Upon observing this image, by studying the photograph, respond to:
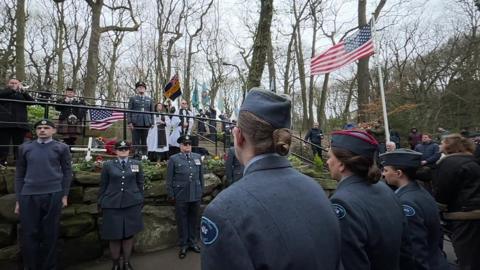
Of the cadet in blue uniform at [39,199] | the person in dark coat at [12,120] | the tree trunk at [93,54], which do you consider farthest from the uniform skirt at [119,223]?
the tree trunk at [93,54]

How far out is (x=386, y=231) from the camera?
2.13m

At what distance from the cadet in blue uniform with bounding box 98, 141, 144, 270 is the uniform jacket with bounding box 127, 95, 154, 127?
3240 mm

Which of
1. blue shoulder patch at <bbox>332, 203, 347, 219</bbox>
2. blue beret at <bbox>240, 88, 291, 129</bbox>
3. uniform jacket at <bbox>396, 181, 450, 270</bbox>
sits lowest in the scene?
uniform jacket at <bbox>396, 181, 450, 270</bbox>

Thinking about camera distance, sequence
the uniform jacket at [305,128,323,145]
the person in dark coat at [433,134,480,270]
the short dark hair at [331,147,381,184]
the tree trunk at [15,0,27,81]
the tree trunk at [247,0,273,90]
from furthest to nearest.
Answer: the tree trunk at [15,0,27,81] < the uniform jacket at [305,128,323,145] < the tree trunk at [247,0,273,90] < the person in dark coat at [433,134,480,270] < the short dark hair at [331,147,381,184]

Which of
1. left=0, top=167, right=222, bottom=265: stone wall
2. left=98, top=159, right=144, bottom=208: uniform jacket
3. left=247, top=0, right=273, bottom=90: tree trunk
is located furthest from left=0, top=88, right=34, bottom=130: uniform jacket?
left=247, top=0, right=273, bottom=90: tree trunk

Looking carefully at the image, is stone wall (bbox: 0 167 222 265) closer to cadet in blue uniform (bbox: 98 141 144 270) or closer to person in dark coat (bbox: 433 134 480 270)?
cadet in blue uniform (bbox: 98 141 144 270)

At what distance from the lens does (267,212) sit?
1308mm

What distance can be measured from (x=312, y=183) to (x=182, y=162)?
4.86 meters

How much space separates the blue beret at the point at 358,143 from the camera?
227 cm

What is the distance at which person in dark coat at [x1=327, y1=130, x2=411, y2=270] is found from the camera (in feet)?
6.52

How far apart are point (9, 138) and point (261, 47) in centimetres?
496

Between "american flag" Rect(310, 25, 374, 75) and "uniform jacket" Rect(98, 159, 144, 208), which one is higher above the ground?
"american flag" Rect(310, 25, 374, 75)

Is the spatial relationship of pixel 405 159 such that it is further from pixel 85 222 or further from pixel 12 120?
pixel 12 120

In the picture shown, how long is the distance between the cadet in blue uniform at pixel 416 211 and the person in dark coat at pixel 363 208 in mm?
318
